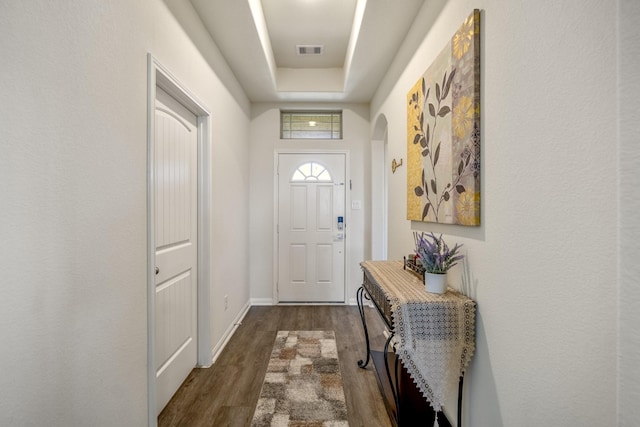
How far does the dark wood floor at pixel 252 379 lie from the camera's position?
5.51 ft

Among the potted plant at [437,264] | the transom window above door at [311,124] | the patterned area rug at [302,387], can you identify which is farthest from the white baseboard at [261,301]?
the potted plant at [437,264]

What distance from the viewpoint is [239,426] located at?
160 centimetres

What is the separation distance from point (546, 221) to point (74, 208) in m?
1.58

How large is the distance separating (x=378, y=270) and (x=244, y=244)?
6.39 ft

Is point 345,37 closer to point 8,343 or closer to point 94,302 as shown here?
point 94,302

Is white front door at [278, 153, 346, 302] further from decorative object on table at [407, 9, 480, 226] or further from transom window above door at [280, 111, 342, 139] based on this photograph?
decorative object on table at [407, 9, 480, 226]

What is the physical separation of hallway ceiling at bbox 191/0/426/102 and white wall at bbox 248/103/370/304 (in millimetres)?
233

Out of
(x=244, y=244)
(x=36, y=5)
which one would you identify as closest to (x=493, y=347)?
(x=36, y=5)

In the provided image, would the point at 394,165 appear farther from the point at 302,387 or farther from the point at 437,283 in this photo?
the point at 302,387

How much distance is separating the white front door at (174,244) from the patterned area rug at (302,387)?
0.62 meters

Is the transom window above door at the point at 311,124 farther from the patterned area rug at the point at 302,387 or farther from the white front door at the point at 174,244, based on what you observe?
the patterned area rug at the point at 302,387

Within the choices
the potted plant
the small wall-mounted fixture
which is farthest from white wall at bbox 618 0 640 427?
the small wall-mounted fixture

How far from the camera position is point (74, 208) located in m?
0.97

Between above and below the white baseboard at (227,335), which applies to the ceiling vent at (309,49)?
above
